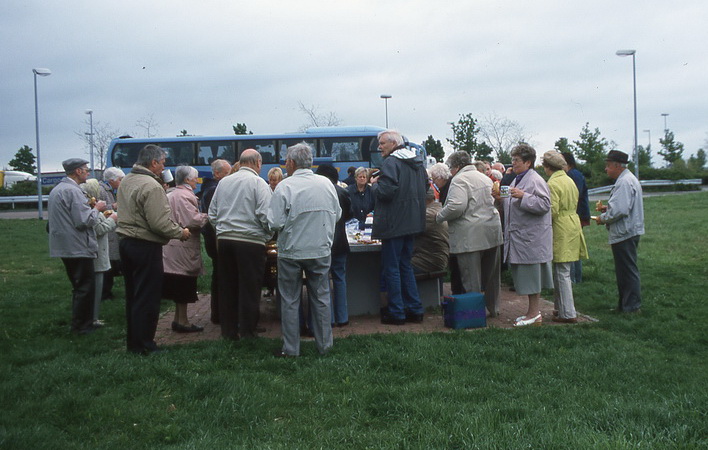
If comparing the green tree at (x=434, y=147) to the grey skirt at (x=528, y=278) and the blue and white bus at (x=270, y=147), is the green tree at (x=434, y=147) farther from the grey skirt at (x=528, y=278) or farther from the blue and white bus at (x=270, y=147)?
the grey skirt at (x=528, y=278)

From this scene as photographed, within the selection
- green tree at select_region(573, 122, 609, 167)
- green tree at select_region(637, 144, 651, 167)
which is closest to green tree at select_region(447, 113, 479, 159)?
green tree at select_region(573, 122, 609, 167)

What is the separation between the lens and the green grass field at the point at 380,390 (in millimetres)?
3867

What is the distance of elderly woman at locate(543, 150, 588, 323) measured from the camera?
6984 mm

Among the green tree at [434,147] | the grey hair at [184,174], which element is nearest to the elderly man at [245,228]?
the grey hair at [184,174]

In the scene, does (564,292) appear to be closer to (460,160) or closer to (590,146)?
(460,160)

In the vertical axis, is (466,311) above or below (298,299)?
below

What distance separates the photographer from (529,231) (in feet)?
22.3

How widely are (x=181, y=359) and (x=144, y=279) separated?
0.80 metres

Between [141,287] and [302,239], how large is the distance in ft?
5.05

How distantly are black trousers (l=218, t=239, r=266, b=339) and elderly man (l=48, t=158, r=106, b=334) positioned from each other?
158 centimetres

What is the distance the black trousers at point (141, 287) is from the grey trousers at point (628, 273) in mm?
4983

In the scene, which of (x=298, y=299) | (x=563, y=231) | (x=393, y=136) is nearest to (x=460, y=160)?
(x=393, y=136)

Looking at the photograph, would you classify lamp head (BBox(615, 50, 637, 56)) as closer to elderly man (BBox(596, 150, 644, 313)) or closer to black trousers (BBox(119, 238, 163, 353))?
elderly man (BBox(596, 150, 644, 313))

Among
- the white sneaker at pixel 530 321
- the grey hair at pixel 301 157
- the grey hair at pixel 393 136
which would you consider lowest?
the white sneaker at pixel 530 321
